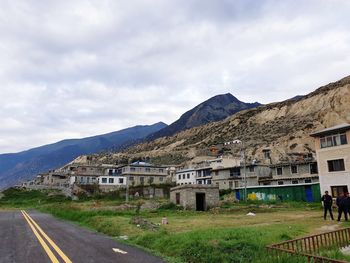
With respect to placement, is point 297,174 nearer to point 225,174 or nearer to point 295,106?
point 225,174

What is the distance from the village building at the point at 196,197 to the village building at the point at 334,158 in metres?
14.0

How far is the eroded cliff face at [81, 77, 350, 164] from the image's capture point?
322 ft

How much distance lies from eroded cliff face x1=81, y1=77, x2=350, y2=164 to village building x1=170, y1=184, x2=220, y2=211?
4975cm

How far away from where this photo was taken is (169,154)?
443ft

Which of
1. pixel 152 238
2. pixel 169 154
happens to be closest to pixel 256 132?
pixel 169 154

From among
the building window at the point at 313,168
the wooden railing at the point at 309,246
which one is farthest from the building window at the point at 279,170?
the wooden railing at the point at 309,246

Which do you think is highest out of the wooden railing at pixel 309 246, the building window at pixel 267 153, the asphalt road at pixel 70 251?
the building window at pixel 267 153

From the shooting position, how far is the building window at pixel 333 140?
3328 cm

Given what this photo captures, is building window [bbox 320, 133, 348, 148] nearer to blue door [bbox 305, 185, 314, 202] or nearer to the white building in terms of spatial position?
blue door [bbox 305, 185, 314, 202]

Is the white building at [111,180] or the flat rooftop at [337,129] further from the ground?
the flat rooftop at [337,129]

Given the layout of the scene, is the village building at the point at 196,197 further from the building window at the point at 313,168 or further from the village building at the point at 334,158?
the building window at the point at 313,168

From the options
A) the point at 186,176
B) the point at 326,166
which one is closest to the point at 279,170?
the point at 326,166

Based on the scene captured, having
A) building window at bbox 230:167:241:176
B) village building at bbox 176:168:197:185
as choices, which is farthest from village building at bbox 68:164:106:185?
building window at bbox 230:167:241:176

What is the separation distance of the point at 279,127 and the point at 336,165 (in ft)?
281
